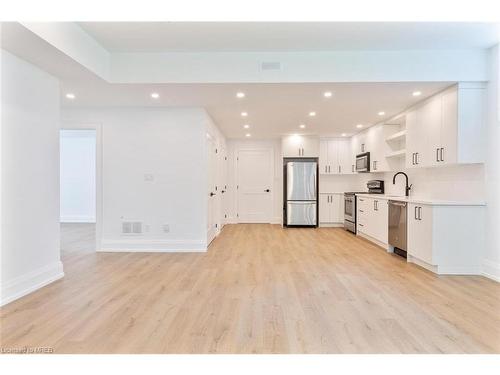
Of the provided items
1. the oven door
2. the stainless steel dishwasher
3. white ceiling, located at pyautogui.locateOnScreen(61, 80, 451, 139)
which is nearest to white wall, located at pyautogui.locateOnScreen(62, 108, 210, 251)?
white ceiling, located at pyautogui.locateOnScreen(61, 80, 451, 139)

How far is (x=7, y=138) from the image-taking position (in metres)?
3.04

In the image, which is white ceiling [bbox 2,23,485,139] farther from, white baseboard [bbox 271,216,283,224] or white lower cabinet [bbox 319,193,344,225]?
white baseboard [bbox 271,216,283,224]

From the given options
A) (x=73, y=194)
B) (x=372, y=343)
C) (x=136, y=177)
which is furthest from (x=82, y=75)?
(x=73, y=194)

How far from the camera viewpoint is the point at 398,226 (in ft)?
15.6

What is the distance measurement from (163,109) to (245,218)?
442 centimetres

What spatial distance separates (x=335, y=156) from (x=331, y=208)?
1.39 m

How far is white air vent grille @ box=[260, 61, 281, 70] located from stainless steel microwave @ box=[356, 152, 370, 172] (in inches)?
152

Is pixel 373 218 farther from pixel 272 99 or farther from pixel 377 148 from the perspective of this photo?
pixel 272 99

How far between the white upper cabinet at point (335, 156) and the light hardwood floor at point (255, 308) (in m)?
3.77

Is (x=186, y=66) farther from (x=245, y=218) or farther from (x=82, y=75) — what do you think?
(x=245, y=218)

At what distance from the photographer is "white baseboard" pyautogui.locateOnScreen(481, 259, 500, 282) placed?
3.61m

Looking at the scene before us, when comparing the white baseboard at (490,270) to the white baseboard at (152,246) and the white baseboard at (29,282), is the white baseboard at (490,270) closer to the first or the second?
the white baseboard at (152,246)

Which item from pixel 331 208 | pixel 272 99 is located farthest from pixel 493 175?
pixel 331 208

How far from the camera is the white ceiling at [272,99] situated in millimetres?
4043
